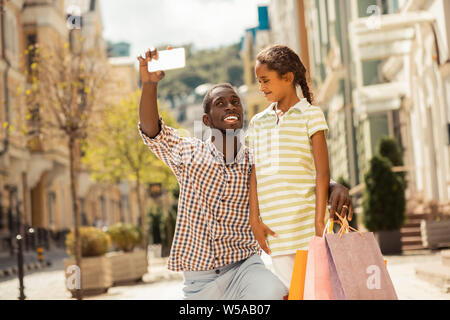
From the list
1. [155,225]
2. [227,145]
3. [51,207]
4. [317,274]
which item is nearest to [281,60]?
[227,145]

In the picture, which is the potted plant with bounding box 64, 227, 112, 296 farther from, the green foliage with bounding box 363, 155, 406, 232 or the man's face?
the man's face

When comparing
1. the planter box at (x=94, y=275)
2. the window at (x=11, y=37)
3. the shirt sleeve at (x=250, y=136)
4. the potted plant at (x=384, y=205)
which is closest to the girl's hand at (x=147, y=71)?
the shirt sleeve at (x=250, y=136)

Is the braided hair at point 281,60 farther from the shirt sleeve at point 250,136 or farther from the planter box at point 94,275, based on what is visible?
the planter box at point 94,275

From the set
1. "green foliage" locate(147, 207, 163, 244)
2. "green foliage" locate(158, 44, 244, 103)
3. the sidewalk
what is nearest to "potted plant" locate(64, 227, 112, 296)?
the sidewalk

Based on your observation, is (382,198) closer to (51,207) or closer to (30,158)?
Result: (30,158)

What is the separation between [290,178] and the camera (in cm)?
320

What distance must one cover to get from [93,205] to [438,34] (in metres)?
40.3

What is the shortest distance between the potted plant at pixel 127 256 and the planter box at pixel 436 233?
19.2 feet

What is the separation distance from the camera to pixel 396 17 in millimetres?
17469

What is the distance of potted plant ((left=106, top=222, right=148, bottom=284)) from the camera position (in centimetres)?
1444

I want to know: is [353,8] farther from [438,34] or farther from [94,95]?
[94,95]

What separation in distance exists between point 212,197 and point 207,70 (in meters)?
94.1
